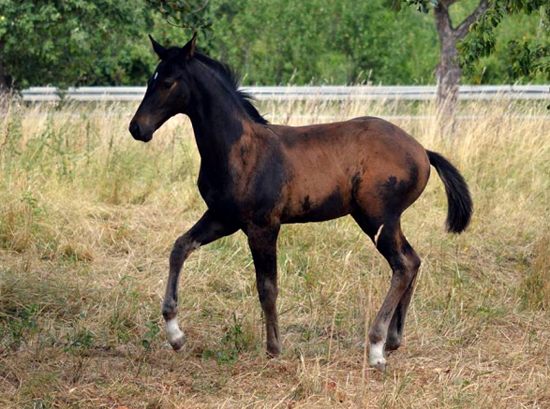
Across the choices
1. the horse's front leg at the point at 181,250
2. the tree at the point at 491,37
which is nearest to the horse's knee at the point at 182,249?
the horse's front leg at the point at 181,250

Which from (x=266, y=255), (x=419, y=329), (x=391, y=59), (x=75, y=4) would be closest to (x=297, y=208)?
(x=266, y=255)

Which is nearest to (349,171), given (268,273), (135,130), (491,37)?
(268,273)

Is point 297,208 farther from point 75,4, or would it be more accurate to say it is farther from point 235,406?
point 75,4

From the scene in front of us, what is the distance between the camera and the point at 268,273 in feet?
19.5

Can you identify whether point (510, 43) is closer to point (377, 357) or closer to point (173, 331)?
→ point (377, 357)

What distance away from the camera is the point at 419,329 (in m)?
6.67

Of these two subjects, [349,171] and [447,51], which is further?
[447,51]

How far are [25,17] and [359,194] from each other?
8157mm

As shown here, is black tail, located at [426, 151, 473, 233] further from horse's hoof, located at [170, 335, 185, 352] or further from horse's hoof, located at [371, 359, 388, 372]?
horse's hoof, located at [170, 335, 185, 352]

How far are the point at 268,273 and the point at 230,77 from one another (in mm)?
1270

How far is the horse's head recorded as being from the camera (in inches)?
225

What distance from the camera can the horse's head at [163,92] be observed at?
571cm

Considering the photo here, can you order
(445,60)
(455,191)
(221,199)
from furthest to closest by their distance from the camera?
(445,60), (455,191), (221,199)

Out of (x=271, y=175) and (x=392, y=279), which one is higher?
(x=271, y=175)
